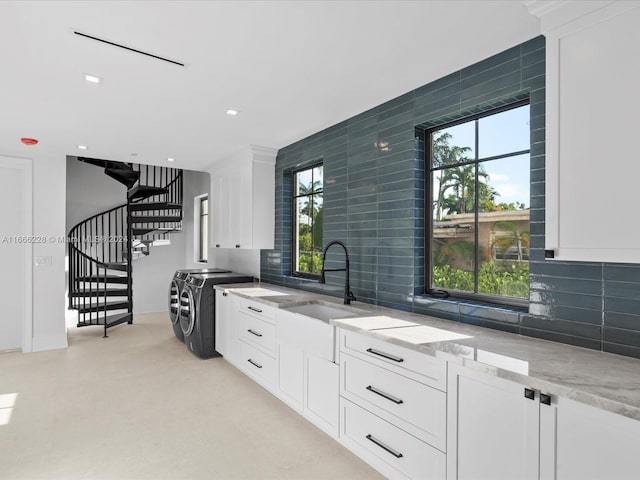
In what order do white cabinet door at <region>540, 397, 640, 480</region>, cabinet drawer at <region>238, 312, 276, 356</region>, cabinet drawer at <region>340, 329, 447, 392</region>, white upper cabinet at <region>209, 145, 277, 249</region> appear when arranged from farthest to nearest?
white upper cabinet at <region>209, 145, 277, 249</region> < cabinet drawer at <region>238, 312, 276, 356</region> < cabinet drawer at <region>340, 329, 447, 392</region> < white cabinet door at <region>540, 397, 640, 480</region>

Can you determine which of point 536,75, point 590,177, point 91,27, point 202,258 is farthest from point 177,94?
point 202,258

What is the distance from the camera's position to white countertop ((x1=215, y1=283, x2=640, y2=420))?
1259 mm

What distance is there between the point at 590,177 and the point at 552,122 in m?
0.30

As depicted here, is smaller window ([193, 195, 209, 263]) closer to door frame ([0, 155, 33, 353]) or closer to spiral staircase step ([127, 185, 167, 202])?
spiral staircase step ([127, 185, 167, 202])

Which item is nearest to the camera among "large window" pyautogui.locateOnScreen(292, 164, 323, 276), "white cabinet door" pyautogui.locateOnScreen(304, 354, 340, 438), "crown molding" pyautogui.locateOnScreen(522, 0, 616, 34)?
"crown molding" pyautogui.locateOnScreen(522, 0, 616, 34)

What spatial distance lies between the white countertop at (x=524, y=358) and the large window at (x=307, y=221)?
1.58 metres

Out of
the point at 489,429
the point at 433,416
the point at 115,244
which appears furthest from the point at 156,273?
the point at 489,429

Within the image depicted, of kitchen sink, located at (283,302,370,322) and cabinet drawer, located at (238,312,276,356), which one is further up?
kitchen sink, located at (283,302,370,322)

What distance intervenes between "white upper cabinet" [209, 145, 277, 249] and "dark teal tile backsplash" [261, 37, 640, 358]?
0.52ft

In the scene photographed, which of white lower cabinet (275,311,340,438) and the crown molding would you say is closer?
the crown molding

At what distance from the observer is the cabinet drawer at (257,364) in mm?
3184

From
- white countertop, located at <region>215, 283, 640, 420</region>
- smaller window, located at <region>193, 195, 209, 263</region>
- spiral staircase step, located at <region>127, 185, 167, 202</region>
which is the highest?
spiral staircase step, located at <region>127, 185, 167, 202</region>

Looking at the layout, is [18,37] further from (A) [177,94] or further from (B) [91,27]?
(A) [177,94]

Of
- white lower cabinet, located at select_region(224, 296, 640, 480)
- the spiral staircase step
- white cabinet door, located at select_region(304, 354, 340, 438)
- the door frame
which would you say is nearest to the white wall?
the spiral staircase step
